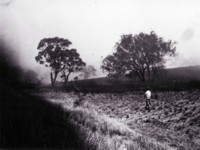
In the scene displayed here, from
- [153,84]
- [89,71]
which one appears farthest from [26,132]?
[89,71]

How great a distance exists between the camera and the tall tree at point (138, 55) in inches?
1218

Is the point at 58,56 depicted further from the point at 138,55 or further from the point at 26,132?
the point at 26,132

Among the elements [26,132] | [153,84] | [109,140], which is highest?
[153,84]

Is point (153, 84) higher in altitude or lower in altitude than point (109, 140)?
higher

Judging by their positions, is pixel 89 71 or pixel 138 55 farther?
pixel 89 71

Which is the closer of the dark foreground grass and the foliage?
the dark foreground grass

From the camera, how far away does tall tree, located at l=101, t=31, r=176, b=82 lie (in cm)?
A: 3093

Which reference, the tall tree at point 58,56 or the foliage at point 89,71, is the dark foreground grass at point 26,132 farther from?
the foliage at point 89,71

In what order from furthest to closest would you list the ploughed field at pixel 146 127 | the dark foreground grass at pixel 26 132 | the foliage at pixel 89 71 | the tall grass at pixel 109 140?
the foliage at pixel 89 71
the ploughed field at pixel 146 127
the tall grass at pixel 109 140
the dark foreground grass at pixel 26 132

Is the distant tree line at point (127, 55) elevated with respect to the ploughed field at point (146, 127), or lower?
elevated

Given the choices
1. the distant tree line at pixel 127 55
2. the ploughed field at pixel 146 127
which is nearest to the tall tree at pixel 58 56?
the distant tree line at pixel 127 55

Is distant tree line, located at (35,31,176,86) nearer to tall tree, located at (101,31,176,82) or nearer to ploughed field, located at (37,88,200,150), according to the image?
tall tree, located at (101,31,176,82)

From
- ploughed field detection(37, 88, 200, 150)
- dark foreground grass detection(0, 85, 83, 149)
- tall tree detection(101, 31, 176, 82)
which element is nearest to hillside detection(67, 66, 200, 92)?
tall tree detection(101, 31, 176, 82)

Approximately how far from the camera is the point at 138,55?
3145 centimetres
